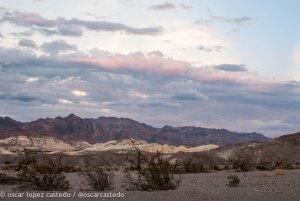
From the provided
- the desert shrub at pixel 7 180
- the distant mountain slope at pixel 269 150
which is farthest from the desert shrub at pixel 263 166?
the distant mountain slope at pixel 269 150

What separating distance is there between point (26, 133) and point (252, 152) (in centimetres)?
10402

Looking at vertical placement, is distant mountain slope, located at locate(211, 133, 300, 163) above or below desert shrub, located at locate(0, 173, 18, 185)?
above

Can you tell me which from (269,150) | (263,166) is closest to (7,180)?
(263,166)

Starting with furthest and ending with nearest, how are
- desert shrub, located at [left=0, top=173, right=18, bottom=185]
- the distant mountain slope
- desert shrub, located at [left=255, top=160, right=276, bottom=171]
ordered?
1. the distant mountain slope
2. desert shrub, located at [left=255, top=160, right=276, bottom=171]
3. desert shrub, located at [left=0, top=173, right=18, bottom=185]

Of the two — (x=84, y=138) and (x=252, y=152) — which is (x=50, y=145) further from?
(x=252, y=152)

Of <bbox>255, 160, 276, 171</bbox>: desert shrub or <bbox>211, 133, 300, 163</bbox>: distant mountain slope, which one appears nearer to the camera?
<bbox>255, 160, 276, 171</bbox>: desert shrub

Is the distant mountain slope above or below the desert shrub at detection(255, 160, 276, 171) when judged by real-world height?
above

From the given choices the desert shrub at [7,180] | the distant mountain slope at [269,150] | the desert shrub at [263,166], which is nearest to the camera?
the desert shrub at [7,180]

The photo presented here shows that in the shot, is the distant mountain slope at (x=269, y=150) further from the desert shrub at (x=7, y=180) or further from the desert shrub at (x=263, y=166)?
the desert shrub at (x=7, y=180)

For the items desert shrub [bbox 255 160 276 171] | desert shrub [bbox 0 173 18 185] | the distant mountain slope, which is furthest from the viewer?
the distant mountain slope

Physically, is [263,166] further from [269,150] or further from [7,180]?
[269,150]

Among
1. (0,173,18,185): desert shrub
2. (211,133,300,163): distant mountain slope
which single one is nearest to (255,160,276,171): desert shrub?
(0,173,18,185): desert shrub

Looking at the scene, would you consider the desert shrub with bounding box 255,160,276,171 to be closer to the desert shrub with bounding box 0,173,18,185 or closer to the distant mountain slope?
the desert shrub with bounding box 0,173,18,185

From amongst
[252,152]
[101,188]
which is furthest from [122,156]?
[101,188]
